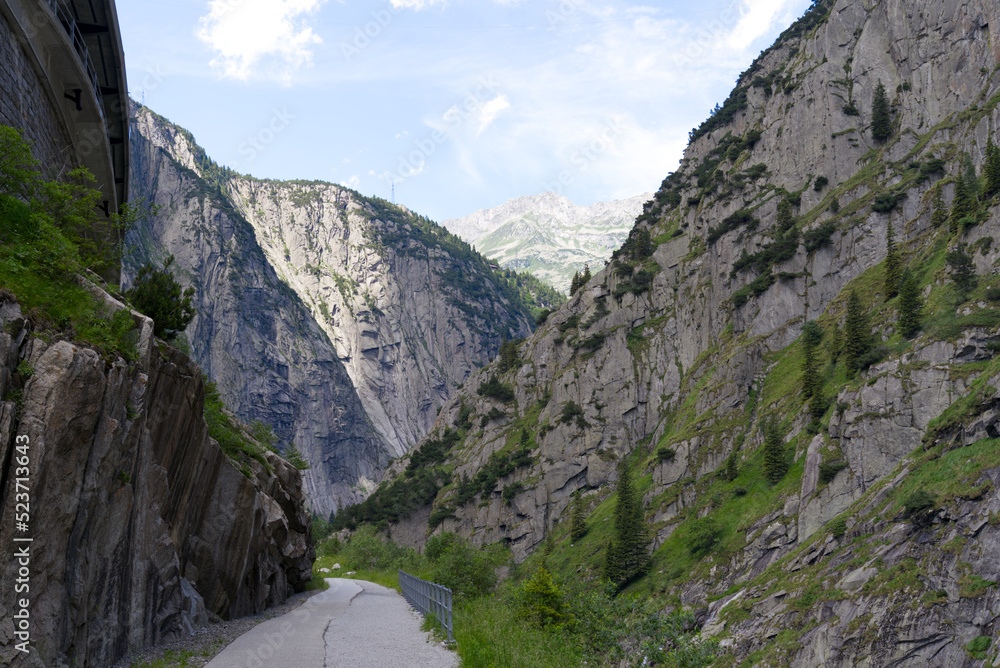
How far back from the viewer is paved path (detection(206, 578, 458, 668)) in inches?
517

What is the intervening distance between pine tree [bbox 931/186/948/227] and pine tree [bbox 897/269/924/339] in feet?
34.6

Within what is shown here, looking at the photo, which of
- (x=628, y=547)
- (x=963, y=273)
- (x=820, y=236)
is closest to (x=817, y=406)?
(x=963, y=273)

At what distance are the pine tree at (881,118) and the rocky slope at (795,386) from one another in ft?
3.01

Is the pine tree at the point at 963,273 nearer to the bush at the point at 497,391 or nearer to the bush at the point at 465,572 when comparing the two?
the bush at the point at 465,572

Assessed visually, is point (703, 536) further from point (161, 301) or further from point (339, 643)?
point (161, 301)

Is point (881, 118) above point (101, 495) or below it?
above

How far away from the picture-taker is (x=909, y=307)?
5238cm

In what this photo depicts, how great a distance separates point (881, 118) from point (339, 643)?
87.3 m

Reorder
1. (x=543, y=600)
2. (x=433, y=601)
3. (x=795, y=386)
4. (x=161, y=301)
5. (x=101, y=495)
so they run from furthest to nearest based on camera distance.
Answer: (x=795, y=386)
(x=161, y=301)
(x=433, y=601)
(x=543, y=600)
(x=101, y=495)

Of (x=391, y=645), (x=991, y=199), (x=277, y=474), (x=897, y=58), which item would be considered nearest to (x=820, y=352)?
(x=991, y=199)

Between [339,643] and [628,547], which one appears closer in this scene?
[339,643]

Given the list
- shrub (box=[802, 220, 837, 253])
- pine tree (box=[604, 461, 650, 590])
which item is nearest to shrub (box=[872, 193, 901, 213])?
shrub (box=[802, 220, 837, 253])

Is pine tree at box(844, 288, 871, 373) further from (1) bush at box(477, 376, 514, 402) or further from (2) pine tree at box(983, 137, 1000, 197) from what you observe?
(1) bush at box(477, 376, 514, 402)

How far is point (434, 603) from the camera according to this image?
63.1ft
